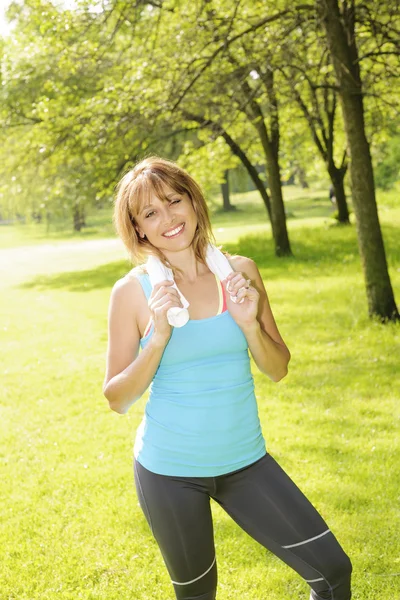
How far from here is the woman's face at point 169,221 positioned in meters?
2.82

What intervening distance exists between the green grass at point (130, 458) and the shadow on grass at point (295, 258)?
3111 mm

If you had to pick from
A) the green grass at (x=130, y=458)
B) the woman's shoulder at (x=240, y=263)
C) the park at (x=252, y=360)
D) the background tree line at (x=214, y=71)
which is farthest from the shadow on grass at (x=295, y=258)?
the woman's shoulder at (x=240, y=263)

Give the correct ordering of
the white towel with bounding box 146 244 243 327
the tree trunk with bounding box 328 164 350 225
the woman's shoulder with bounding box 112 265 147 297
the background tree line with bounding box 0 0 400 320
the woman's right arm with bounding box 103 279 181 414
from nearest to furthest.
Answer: the white towel with bounding box 146 244 243 327, the woman's right arm with bounding box 103 279 181 414, the woman's shoulder with bounding box 112 265 147 297, the background tree line with bounding box 0 0 400 320, the tree trunk with bounding box 328 164 350 225

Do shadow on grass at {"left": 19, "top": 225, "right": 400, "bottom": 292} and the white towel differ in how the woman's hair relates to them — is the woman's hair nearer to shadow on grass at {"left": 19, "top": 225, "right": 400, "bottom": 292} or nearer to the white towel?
the white towel

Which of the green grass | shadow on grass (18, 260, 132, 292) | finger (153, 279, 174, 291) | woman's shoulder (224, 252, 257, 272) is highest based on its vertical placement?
finger (153, 279, 174, 291)

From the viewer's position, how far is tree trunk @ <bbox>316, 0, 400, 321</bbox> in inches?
391

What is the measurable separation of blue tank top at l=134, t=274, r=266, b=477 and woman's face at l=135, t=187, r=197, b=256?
0.26m

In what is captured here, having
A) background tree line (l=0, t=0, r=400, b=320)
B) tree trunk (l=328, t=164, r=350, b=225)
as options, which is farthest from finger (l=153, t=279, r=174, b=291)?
tree trunk (l=328, t=164, r=350, b=225)

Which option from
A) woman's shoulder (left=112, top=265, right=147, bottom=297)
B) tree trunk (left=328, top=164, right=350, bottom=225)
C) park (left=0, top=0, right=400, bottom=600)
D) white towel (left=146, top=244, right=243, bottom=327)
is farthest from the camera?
tree trunk (left=328, top=164, right=350, bottom=225)

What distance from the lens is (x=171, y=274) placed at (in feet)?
9.02

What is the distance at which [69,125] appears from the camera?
12117mm

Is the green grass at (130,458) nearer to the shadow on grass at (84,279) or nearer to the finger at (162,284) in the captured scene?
the finger at (162,284)

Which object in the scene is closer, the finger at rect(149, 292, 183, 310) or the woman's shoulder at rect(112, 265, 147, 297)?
the finger at rect(149, 292, 183, 310)

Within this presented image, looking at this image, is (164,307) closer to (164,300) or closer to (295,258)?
(164,300)
